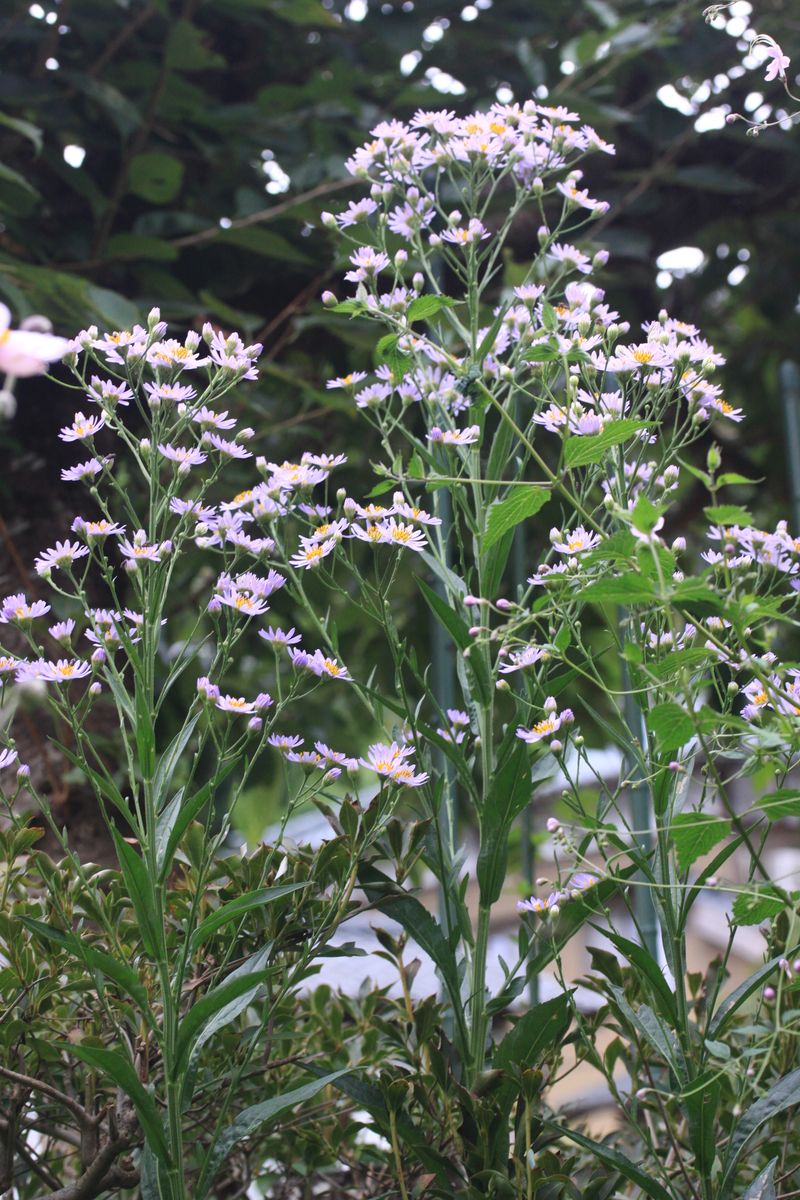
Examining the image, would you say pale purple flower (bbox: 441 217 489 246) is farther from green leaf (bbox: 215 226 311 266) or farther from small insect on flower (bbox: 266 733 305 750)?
green leaf (bbox: 215 226 311 266)

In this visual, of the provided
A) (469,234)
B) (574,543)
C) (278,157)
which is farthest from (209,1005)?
(278,157)

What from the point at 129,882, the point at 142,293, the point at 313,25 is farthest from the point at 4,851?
the point at 313,25

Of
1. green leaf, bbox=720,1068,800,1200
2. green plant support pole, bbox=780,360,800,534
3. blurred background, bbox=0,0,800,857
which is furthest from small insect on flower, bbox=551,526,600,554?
green plant support pole, bbox=780,360,800,534

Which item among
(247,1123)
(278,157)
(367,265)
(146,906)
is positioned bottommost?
(247,1123)

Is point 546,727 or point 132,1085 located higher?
point 546,727

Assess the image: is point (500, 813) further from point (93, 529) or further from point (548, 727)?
point (93, 529)

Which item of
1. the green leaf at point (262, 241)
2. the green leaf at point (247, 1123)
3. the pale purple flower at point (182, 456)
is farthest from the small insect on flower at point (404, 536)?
the green leaf at point (262, 241)
